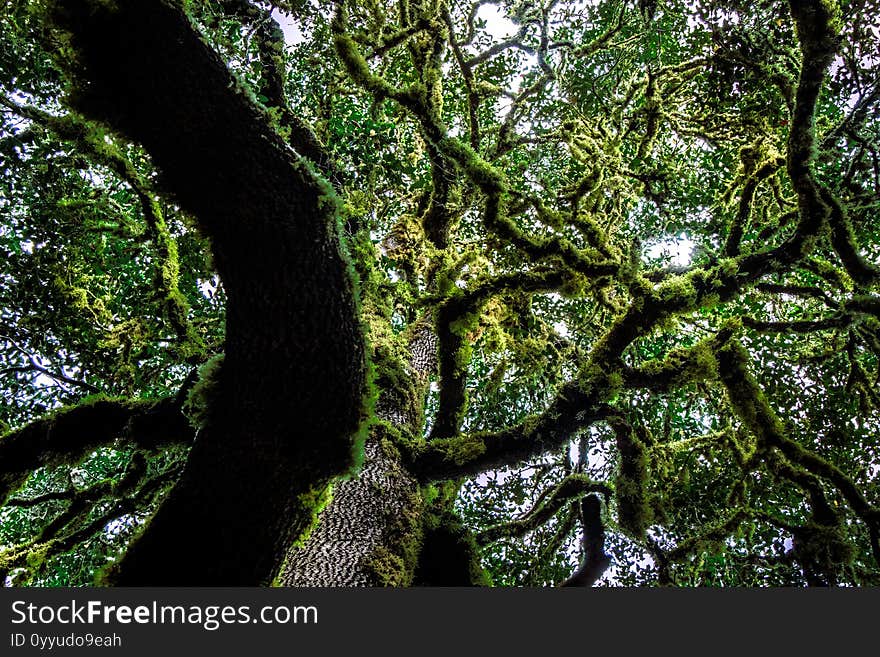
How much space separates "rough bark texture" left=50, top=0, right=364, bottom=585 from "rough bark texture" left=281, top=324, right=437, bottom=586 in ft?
2.82

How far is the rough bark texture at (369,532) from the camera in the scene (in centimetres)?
354

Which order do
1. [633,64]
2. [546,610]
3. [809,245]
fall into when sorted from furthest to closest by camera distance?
1. [633,64]
2. [809,245]
3. [546,610]

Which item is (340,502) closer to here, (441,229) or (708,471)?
(441,229)

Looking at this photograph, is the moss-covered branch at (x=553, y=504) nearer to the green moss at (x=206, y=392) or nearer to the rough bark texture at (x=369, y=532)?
the rough bark texture at (x=369, y=532)

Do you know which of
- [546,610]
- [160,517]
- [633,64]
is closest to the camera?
[160,517]

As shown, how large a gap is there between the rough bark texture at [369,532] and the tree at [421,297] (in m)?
0.03

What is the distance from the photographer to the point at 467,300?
201 inches

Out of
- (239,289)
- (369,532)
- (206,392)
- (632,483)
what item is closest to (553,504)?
(632,483)

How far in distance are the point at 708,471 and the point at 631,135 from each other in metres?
5.33

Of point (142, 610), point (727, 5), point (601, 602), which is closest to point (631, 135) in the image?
point (727, 5)

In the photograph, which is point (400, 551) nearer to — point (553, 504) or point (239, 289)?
point (239, 289)

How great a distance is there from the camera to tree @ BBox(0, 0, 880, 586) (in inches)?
102

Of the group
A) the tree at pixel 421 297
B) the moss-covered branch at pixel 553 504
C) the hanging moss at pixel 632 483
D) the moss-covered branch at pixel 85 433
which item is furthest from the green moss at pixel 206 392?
the moss-covered branch at pixel 553 504

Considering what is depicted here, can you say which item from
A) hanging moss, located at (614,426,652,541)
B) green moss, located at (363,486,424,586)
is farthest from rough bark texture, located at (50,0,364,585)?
hanging moss, located at (614,426,652,541)
